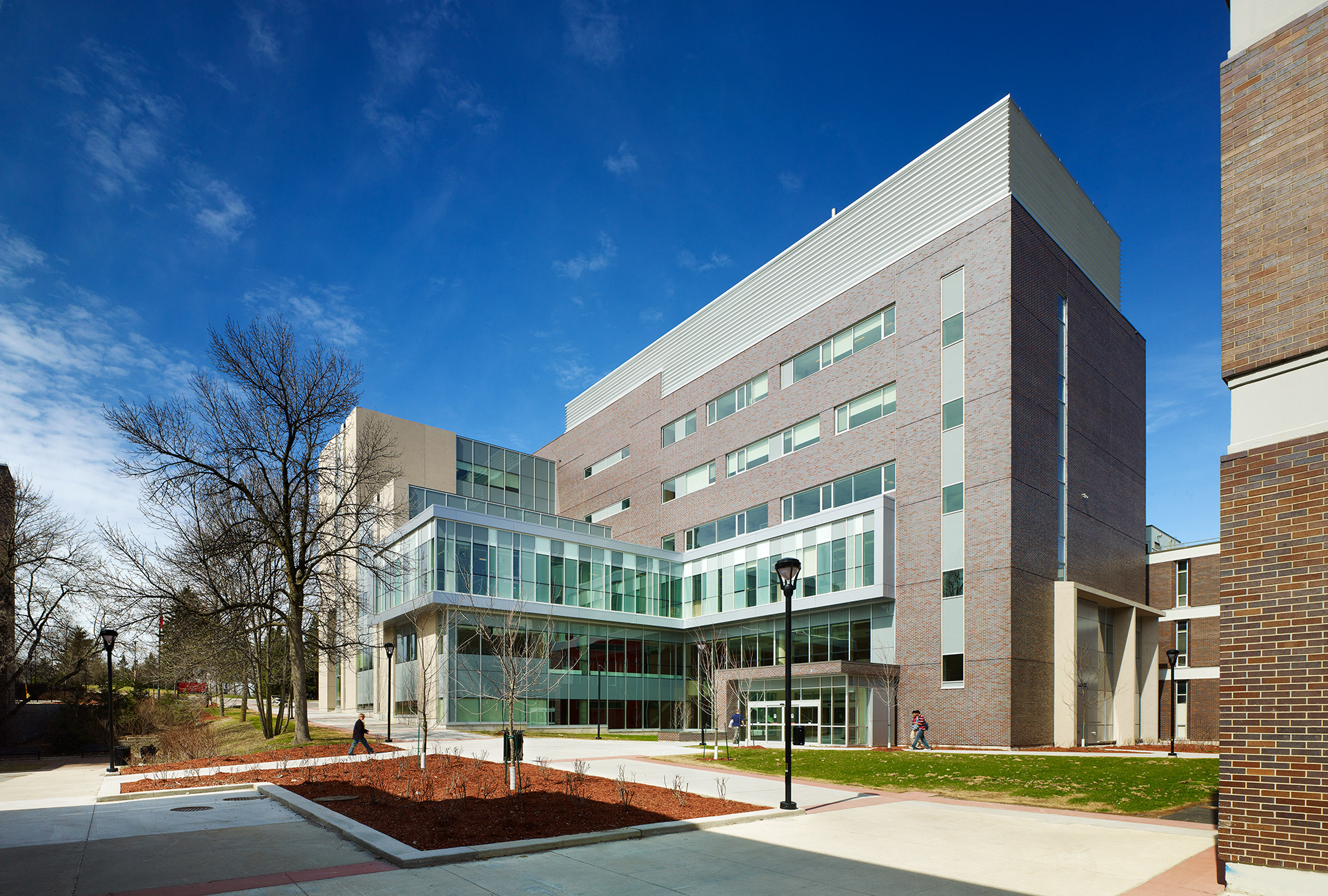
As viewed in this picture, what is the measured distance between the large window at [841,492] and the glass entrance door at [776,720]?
9.55 meters

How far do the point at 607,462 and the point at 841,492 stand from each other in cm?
2510

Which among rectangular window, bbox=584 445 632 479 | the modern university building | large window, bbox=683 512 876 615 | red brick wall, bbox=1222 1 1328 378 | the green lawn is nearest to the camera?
red brick wall, bbox=1222 1 1328 378

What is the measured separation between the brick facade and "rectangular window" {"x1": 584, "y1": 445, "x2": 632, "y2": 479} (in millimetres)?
14189

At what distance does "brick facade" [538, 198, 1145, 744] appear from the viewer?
32.2 metres

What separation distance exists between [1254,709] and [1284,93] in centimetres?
722

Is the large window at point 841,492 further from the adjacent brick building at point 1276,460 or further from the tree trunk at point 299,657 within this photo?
the adjacent brick building at point 1276,460

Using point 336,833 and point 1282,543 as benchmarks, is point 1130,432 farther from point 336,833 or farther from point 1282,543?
point 336,833

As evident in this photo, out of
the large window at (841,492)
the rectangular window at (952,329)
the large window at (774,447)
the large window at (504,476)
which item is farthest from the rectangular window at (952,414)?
the large window at (504,476)

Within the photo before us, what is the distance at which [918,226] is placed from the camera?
37.8 metres

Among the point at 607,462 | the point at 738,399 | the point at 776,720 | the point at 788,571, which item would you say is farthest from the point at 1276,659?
the point at 607,462

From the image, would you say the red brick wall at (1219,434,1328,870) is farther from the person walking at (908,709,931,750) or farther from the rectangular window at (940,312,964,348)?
the rectangular window at (940,312,964,348)

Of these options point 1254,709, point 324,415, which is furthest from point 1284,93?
point 324,415

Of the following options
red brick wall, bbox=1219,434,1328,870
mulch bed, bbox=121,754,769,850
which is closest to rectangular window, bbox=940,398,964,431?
mulch bed, bbox=121,754,769,850

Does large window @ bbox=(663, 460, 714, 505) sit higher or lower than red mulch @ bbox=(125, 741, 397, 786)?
higher
